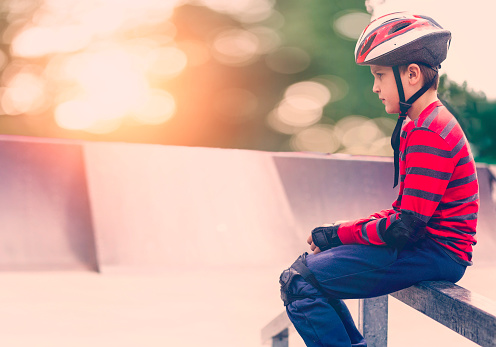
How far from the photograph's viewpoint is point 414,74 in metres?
1.69

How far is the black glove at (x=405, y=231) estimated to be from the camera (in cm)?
150

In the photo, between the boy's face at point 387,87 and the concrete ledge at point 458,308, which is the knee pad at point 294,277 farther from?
the boy's face at point 387,87

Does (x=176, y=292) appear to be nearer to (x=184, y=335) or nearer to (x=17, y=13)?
(x=184, y=335)

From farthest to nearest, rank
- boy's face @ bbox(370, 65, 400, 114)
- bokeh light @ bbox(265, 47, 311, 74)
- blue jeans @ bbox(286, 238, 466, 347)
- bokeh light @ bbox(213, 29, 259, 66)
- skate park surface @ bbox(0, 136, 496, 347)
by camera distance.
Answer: bokeh light @ bbox(265, 47, 311, 74)
bokeh light @ bbox(213, 29, 259, 66)
skate park surface @ bbox(0, 136, 496, 347)
boy's face @ bbox(370, 65, 400, 114)
blue jeans @ bbox(286, 238, 466, 347)

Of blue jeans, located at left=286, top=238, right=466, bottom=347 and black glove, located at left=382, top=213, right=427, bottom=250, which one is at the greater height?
black glove, located at left=382, top=213, right=427, bottom=250

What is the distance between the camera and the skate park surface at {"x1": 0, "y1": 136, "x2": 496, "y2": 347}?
3596 millimetres

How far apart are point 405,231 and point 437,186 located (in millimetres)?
185

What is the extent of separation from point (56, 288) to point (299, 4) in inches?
346

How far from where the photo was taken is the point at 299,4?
10.7 m

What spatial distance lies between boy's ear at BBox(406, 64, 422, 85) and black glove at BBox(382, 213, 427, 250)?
0.53m

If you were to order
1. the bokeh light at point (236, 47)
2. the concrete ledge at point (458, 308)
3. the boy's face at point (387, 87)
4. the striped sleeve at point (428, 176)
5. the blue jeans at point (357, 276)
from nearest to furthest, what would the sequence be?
the concrete ledge at point (458, 308), the striped sleeve at point (428, 176), the blue jeans at point (357, 276), the boy's face at point (387, 87), the bokeh light at point (236, 47)

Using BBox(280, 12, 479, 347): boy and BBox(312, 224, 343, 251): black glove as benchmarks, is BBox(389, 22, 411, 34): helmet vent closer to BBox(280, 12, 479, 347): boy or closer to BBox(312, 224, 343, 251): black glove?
BBox(280, 12, 479, 347): boy

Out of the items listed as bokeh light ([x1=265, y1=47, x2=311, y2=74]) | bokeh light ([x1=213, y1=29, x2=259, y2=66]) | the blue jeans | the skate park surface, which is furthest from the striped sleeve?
bokeh light ([x1=265, y1=47, x2=311, y2=74])

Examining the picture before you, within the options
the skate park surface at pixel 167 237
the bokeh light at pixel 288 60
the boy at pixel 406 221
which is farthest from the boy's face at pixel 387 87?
the bokeh light at pixel 288 60
